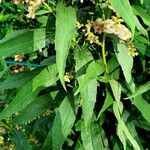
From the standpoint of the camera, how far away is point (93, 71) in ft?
5.57

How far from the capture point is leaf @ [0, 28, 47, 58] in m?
1.71

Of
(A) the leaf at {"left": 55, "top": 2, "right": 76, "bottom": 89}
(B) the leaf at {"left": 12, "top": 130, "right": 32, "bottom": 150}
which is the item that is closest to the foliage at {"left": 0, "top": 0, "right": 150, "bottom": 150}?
(A) the leaf at {"left": 55, "top": 2, "right": 76, "bottom": 89}

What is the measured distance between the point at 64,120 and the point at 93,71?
0.25 meters

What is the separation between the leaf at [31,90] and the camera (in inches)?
69.2

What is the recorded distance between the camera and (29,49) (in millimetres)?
1732

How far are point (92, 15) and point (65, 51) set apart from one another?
0.37 meters

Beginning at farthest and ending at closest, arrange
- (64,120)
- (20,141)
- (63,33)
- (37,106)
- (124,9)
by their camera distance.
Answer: (20,141) → (37,106) → (64,120) → (63,33) → (124,9)

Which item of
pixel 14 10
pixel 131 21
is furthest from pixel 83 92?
pixel 14 10

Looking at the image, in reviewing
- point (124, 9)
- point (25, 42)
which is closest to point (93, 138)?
point (25, 42)

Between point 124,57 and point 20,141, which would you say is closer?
point 124,57

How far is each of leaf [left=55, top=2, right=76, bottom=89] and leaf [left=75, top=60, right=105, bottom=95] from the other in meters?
0.16

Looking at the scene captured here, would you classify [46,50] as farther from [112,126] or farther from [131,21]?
[131,21]

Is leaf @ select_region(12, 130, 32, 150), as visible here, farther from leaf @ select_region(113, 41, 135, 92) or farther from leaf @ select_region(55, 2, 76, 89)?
leaf @ select_region(55, 2, 76, 89)

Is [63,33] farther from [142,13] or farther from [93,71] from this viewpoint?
[142,13]
